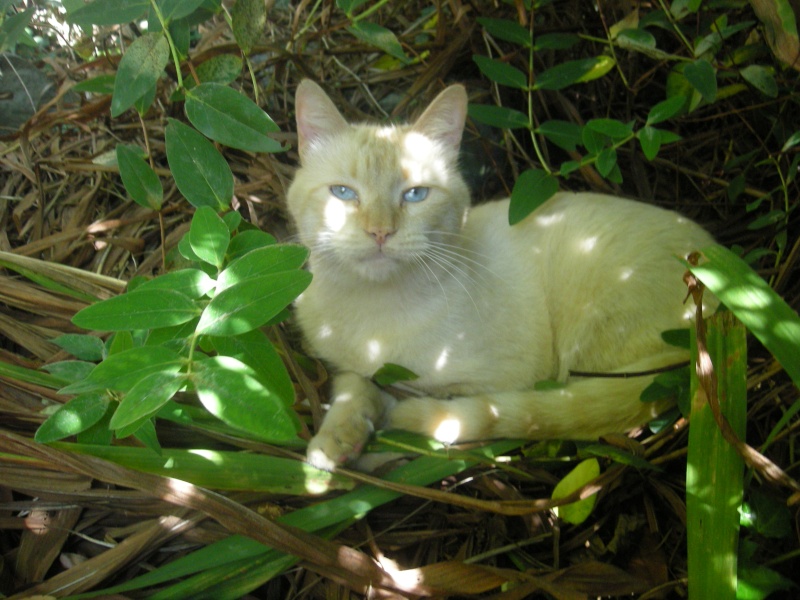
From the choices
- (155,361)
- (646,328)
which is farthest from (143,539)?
(646,328)

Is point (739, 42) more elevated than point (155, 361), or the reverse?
point (739, 42)

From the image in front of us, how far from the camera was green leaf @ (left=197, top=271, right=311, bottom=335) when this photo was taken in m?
1.11

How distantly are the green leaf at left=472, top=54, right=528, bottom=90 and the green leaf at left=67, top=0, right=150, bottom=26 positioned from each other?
1.30m

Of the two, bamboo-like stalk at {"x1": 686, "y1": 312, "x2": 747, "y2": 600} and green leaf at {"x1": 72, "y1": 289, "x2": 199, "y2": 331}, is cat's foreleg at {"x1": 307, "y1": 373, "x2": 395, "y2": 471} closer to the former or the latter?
green leaf at {"x1": 72, "y1": 289, "x2": 199, "y2": 331}

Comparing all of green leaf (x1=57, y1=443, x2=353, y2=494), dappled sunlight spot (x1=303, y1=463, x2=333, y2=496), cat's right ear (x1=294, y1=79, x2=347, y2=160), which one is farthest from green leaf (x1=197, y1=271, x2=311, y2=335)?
cat's right ear (x1=294, y1=79, x2=347, y2=160)

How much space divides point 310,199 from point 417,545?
1.20m

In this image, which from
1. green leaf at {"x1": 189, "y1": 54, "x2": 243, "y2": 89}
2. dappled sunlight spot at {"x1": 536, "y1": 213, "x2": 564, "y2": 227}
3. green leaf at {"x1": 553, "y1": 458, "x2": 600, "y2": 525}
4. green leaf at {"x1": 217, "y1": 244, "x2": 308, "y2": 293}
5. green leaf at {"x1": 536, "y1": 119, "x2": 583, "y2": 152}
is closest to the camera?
green leaf at {"x1": 217, "y1": 244, "x2": 308, "y2": 293}

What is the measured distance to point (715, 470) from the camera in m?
1.41

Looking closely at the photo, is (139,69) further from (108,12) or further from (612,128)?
(612,128)

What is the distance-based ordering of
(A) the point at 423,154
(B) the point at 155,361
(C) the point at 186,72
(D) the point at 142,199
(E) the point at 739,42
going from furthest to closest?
(E) the point at 739,42 → (C) the point at 186,72 → (A) the point at 423,154 → (D) the point at 142,199 → (B) the point at 155,361

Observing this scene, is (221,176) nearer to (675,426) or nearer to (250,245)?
(250,245)

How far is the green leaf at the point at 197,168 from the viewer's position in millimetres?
1667

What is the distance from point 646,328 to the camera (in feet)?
7.01

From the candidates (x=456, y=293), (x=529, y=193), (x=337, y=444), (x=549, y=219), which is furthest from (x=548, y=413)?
(x=549, y=219)
